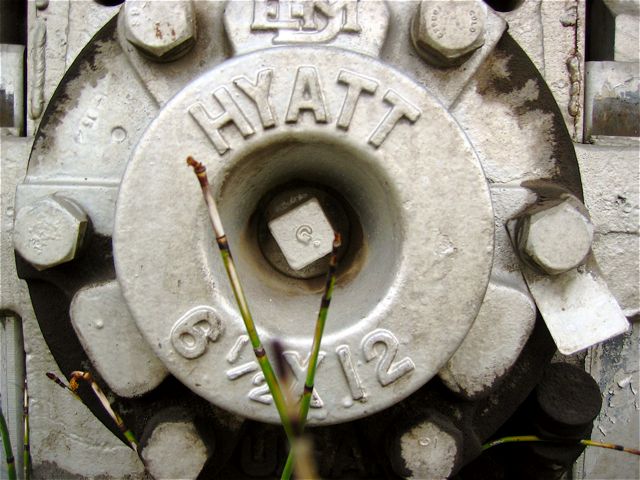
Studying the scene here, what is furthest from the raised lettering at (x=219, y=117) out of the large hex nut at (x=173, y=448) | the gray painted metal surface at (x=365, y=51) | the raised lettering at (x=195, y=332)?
the large hex nut at (x=173, y=448)

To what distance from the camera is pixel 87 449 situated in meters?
1.26

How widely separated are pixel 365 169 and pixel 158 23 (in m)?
0.41

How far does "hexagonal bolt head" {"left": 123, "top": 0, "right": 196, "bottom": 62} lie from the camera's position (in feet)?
3.19

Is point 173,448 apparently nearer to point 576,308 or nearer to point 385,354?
point 385,354

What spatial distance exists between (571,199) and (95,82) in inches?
34.3

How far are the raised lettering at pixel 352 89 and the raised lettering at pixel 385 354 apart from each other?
1.09ft

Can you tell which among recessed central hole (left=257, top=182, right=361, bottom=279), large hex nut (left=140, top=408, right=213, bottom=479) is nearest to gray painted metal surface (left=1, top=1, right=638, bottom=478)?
recessed central hole (left=257, top=182, right=361, bottom=279)

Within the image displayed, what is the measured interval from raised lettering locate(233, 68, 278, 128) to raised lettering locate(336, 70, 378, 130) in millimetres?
106

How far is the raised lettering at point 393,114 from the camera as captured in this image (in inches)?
35.8

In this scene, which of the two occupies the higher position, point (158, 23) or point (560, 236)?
point (158, 23)

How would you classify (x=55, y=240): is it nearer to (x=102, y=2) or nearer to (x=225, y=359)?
(x=225, y=359)

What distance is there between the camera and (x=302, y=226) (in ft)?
3.52

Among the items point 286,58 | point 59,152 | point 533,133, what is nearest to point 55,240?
point 59,152

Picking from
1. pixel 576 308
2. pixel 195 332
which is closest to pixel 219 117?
pixel 195 332
